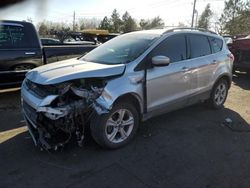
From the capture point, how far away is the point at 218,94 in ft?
21.9

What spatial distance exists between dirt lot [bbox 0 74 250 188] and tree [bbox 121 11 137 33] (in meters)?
58.2

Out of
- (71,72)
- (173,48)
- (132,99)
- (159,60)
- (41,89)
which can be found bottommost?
(132,99)

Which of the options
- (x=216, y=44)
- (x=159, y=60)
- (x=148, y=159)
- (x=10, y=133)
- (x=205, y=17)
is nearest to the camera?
(x=148, y=159)

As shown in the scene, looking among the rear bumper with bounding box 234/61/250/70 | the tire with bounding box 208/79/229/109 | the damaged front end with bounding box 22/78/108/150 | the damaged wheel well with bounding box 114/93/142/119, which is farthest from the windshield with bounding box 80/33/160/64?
the rear bumper with bounding box 234/61/250/70

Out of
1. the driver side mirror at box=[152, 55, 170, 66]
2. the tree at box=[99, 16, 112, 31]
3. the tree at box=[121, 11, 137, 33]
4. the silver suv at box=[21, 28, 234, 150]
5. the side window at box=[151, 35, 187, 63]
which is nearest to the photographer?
the silver suv at box=[21, 28, 234, 150]

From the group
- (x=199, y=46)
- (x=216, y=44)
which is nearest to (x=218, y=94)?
(x=216, y=44)

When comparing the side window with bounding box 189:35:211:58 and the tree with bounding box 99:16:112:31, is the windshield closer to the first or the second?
the side window with bounding box 189:35:211:58

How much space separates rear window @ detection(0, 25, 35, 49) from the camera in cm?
699

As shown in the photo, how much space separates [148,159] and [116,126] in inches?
27.2

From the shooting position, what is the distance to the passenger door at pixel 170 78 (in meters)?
4.89

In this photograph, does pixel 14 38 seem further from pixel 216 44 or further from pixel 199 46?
pixel 216 44

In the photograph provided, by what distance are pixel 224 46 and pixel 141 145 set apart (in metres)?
3.33

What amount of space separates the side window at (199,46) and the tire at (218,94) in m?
0.84

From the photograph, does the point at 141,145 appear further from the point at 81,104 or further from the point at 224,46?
the point at 224,46
